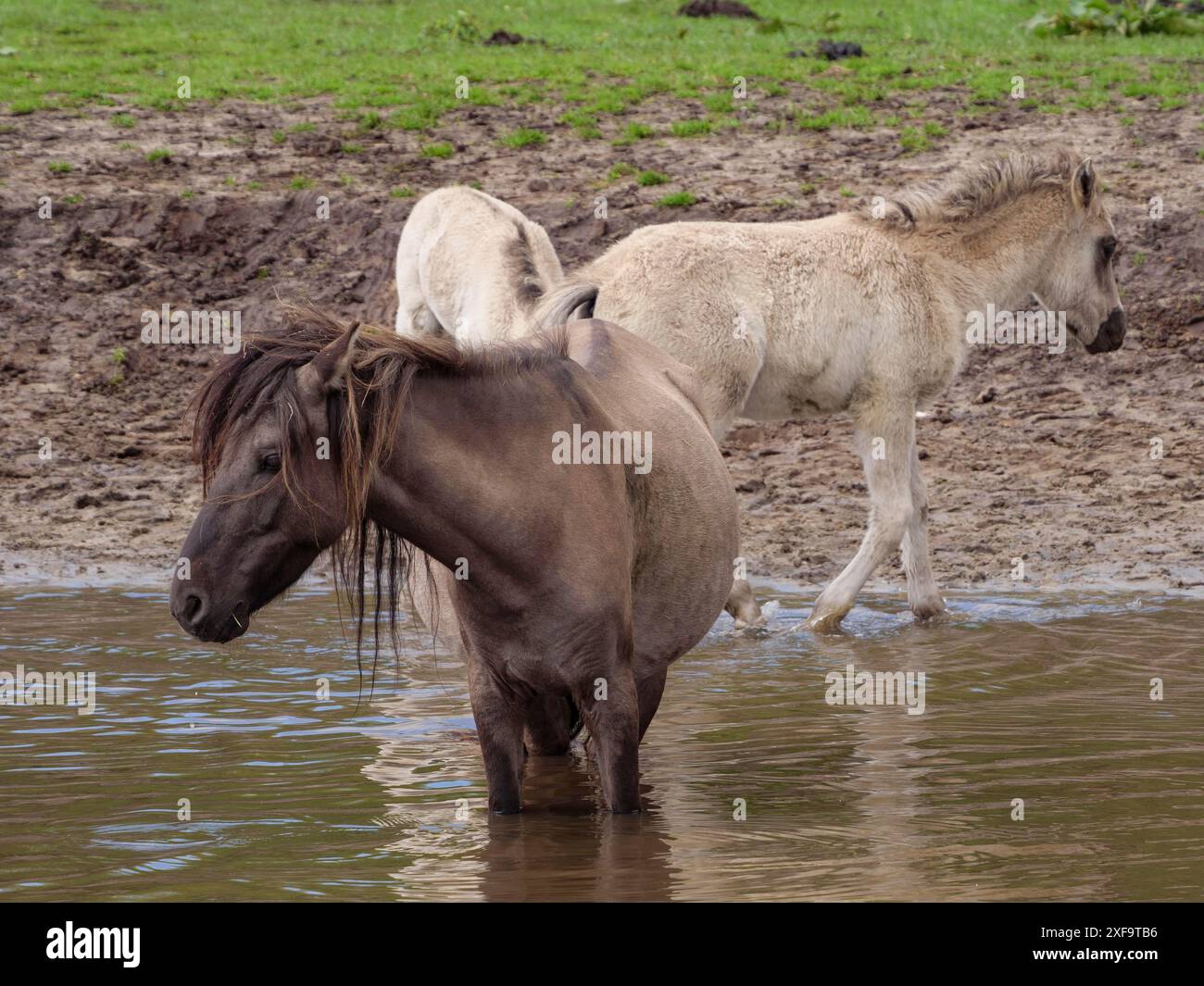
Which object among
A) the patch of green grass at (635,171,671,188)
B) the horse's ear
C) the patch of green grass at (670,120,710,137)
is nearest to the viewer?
the horse's ear

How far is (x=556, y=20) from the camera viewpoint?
69.8 ft

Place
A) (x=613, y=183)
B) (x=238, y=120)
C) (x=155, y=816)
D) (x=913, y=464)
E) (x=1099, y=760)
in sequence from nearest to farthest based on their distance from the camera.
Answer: (x=155, y=816)
(x=1099, y=760)
(x=913, y=464)
(x=613, y=183)
(x=238, y=120)

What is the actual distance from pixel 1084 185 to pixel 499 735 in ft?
18.4

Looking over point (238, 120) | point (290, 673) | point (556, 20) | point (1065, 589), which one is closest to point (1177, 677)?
point (1065, 589)

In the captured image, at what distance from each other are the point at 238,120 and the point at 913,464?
871 cm

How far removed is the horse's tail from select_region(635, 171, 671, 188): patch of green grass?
753 cm

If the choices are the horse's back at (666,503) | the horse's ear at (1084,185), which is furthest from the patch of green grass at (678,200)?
the horse's back at (666,503)

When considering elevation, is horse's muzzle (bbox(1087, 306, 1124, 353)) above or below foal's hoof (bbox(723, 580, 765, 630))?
above

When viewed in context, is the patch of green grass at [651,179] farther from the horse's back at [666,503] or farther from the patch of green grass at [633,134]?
the horse's back at [666,503]

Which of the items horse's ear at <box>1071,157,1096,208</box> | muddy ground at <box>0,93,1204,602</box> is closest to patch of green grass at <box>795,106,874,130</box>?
muddy ground at <box>0,93,1204,602</box>

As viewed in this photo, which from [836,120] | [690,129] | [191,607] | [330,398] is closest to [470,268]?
[690,129]

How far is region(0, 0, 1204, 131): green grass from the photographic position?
615 inches

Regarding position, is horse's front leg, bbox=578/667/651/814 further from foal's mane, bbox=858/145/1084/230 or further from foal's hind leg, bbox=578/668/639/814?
foal's mane, bbox=858/145/1084/230
